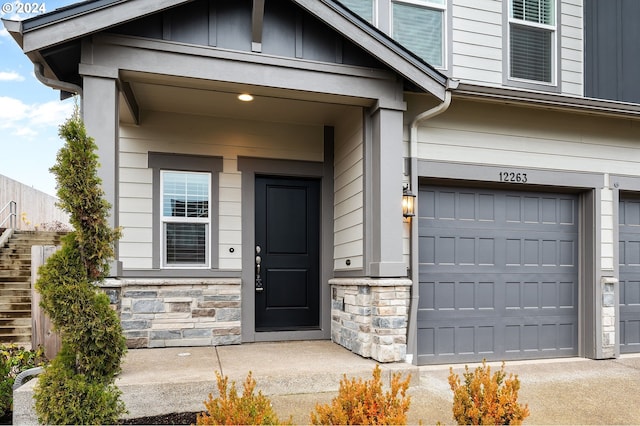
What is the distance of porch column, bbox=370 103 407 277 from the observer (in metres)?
4.86

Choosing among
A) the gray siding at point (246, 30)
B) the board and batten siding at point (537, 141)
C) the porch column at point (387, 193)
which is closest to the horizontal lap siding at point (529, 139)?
the board and batten siding at point (537, 141)

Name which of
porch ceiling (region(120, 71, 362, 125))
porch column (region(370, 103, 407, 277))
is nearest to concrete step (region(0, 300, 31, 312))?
porch ceiling (region(120, 71, 362, 125))

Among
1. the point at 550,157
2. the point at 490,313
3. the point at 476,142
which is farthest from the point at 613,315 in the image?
the point at 476,142

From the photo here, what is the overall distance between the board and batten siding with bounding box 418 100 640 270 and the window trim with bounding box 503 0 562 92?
587 millimetres

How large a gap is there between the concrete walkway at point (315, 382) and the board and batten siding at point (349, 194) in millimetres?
1093

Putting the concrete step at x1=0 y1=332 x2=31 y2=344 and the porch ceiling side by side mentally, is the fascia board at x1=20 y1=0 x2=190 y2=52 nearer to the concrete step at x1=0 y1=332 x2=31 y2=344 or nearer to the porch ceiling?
the porch ceiling

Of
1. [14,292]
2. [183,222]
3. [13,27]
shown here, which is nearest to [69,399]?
[13,27]

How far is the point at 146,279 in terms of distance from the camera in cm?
562

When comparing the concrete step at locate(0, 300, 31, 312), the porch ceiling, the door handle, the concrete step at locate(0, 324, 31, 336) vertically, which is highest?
the porch ceiling

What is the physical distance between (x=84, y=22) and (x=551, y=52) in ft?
18.6

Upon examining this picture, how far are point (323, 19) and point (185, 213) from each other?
2.80 metres

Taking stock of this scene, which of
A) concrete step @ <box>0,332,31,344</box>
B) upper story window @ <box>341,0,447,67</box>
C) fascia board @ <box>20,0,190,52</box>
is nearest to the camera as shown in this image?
fascia board @ <box>20,0,190,52</box>

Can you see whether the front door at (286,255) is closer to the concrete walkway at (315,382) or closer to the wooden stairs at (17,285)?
the concrete walkway at (315,382)

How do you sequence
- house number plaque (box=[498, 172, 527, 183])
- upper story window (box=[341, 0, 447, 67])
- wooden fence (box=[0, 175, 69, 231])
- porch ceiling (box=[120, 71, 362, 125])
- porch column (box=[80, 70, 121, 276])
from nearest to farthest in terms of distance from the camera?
porch column (box=[80, 70, 121, 276]) → porch ceiling (box=[120, 71, 362, 125]) → house number plaque (box=[498, 172, 527, 183]) → upper story window (box=[341, 0, 447, 67]) → wooden fence (box=[0, 175, 69, 231])
